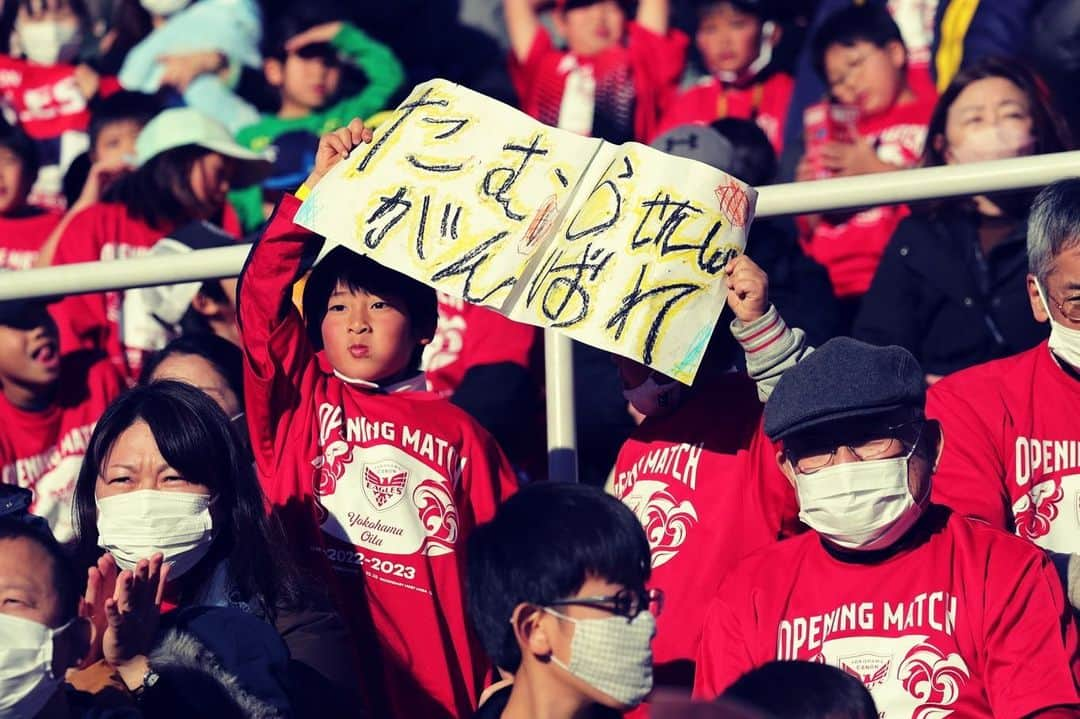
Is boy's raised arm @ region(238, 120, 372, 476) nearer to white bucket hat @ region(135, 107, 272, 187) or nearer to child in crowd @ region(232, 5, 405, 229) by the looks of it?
white bucket hat @ region(135, 107, 272, 187)

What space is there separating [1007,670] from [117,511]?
1920 millimetres

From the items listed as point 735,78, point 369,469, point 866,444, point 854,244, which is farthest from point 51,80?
point 866,444

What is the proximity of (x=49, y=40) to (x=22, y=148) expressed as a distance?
62.9 inches

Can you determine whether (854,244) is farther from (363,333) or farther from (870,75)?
(363,333)

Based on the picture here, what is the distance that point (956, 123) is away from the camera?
6.13 meters

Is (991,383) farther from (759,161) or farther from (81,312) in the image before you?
(81,312)

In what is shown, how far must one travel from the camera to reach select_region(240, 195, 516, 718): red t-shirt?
4699 mm

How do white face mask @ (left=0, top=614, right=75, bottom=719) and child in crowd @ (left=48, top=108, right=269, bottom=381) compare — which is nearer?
white face mask @ (left=0, top=614, right=75, bottom=719)

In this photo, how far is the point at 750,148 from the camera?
6551 millimetres

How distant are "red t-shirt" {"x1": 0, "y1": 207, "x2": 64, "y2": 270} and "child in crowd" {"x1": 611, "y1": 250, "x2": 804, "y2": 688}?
3.56 meters

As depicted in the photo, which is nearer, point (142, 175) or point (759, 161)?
point (759, 161)

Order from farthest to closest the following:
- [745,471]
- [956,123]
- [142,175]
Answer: [142,175]
[956,123]
[745,471]

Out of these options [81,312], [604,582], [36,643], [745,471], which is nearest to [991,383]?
[745,471]

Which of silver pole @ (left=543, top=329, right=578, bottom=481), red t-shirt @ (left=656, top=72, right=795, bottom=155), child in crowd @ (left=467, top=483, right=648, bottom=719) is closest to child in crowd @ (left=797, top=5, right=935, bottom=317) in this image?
red t-shirt @ (left=656, top=72, right=795, bottom=155)
